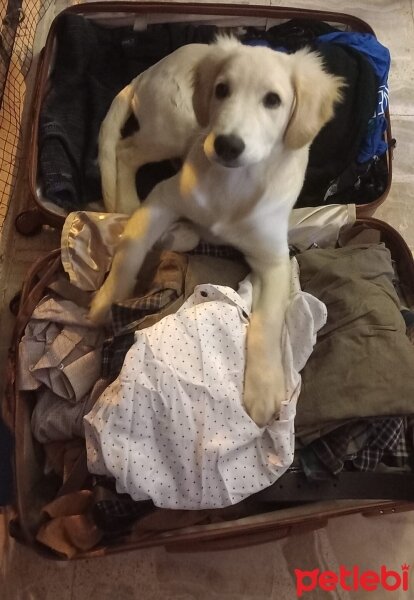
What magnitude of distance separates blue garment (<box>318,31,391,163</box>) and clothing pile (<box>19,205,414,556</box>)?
1.07 ft

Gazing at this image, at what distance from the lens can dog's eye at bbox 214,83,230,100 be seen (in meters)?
0.93

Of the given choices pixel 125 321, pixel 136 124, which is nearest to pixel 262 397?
pixel 125 321

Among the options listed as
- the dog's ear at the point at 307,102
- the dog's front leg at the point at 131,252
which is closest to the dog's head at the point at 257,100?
the dog's ear at the point at 307,102

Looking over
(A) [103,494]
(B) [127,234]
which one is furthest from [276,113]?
(A) [103,494]

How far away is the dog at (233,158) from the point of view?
92 centimetres

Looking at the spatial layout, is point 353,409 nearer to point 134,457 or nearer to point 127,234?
point 134,457

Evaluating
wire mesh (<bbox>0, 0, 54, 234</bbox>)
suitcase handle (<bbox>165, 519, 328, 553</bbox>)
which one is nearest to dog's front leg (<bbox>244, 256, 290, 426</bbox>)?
suitcase handle (<bbox>165, 519, 328, 553</bbox>)

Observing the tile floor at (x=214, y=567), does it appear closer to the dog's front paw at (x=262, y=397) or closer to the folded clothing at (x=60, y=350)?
the folded clothing at (x=60, y=350)

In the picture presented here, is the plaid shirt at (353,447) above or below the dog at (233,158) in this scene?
below

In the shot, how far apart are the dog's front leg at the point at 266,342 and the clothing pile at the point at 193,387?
2 centimetres

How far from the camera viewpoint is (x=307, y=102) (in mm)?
945

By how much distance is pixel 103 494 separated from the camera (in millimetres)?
1066

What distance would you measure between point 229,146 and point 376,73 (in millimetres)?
844

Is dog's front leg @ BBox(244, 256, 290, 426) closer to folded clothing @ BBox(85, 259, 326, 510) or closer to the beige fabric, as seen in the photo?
folded clothing @ BBox(85, 259, 326, 510)
